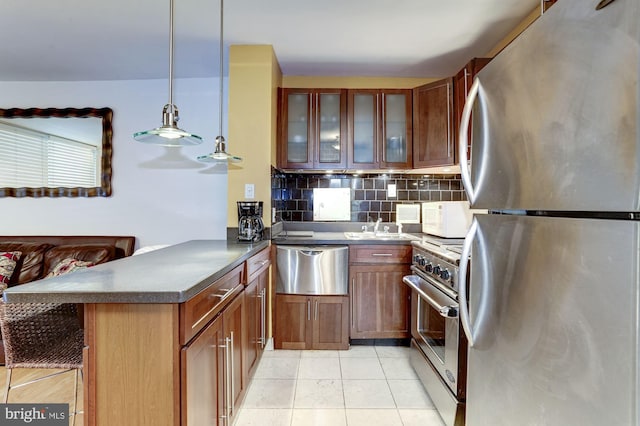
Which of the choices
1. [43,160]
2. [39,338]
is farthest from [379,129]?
[43,160]

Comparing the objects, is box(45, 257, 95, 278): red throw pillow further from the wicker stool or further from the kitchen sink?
the kitchen sink

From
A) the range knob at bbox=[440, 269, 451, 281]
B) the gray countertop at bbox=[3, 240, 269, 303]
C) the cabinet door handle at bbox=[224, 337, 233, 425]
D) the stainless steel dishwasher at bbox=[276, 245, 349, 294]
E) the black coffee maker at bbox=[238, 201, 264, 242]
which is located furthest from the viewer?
the stainless steel dishwasher at bbox=[276, 245, 349, 294]

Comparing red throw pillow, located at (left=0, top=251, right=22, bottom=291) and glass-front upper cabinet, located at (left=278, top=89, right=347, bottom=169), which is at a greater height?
glass-front upper cabinet, located at (left=278, top=89, right=347, bottom=169)

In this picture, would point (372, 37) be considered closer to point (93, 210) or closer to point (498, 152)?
point (498, 152)

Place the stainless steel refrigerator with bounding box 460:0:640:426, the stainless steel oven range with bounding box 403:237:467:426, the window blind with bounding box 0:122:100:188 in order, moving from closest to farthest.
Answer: the stainless steel refrigerator with bounding box 460:0:640:426, the stainless steel oven range with bounding box 403:237:467:426, the window blind with bounding box 0:122:100:188

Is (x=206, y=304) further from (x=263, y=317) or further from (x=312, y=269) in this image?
(x=312, y=269)

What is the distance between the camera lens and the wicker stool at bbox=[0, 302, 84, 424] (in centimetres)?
123

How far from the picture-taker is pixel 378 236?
2779 millimetres

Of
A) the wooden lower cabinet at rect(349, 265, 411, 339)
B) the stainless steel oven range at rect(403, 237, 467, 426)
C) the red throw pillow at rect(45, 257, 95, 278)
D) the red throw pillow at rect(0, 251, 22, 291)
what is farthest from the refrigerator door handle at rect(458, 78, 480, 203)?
the red throw pillow at rect(0, 251, 22, 291)

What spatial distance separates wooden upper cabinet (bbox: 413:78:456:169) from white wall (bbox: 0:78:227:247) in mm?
1844

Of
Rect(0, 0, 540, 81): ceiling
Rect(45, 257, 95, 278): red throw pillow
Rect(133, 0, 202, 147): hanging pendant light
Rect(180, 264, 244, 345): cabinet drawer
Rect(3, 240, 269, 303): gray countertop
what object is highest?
Rect(0, 0, 540, 81): ceiling

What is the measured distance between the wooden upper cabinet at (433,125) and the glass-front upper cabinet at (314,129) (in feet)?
2.06

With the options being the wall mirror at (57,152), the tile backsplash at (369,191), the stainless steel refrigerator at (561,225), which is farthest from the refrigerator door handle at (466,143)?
the wall mirror at (57,152)

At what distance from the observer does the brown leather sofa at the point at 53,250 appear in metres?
2.70
